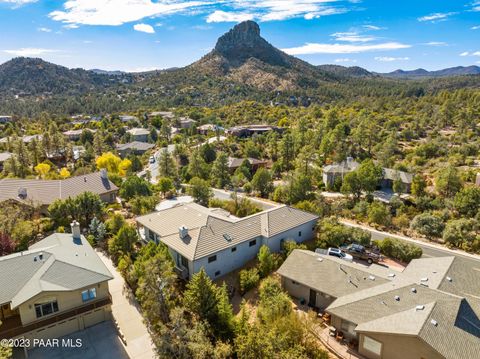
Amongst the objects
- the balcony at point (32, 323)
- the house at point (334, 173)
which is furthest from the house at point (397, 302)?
the house at point (334, 173)

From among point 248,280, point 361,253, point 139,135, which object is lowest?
point 361,253

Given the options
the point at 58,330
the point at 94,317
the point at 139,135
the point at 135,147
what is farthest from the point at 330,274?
the point at 139,135

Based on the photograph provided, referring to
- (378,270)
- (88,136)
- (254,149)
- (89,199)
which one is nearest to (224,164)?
(254,149)

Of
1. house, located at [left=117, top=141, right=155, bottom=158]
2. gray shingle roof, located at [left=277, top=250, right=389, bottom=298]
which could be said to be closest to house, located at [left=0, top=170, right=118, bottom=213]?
gray shingle roof, located at [left=277, top=250, right=389, bottom=298]

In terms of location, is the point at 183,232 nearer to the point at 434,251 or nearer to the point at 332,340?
the point at 332,340

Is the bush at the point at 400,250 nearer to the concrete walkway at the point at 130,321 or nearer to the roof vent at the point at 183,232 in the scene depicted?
the roof vent at the point at 183,232
